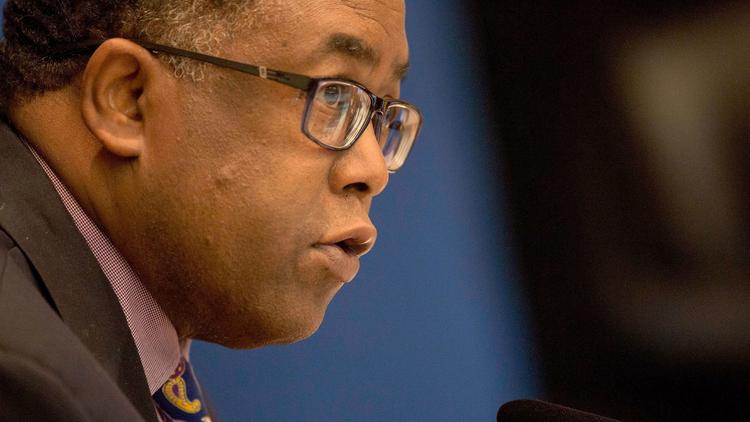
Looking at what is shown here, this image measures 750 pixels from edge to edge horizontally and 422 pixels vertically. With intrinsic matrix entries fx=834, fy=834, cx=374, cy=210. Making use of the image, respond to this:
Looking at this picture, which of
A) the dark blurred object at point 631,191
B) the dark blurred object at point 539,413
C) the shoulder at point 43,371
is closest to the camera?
the shoulder at point 43,371

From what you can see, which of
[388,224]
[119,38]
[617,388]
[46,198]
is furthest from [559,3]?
[46,198]

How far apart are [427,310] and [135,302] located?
27.6 inches

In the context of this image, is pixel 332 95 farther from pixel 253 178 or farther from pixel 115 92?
pixel 115 92

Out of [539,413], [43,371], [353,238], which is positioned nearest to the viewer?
[43,371]

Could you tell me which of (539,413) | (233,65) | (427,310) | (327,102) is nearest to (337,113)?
Result: (327,102)

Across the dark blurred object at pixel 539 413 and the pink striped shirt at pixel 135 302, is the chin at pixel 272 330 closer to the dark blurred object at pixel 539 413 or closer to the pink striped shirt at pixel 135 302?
the pink striped shirt at pixel 135 302

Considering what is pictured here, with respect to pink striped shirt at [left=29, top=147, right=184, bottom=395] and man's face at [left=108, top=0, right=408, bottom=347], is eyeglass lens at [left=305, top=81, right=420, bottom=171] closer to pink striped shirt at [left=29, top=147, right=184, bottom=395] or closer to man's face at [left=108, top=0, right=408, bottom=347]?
man's face at [left=108, top=0, right=408, bottom=347]

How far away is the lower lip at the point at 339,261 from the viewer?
2.99 feet

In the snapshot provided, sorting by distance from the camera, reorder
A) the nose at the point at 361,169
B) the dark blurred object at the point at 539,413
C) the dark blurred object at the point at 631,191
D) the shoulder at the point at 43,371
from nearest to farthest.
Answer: the shoulder at the point at 43,371 < the dark blurred object at the point at 539,413 < the nose at the point at 361,169 < the dark blurred object at the point at 631,191

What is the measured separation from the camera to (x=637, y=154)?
1471 mm

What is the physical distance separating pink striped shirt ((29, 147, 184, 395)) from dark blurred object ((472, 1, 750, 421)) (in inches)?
33.9

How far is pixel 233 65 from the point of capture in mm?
868

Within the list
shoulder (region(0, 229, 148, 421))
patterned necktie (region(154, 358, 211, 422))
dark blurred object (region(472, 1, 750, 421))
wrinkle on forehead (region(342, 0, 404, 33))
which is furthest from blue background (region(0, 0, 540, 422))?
shoulder (region(0, 229, 148, 421))

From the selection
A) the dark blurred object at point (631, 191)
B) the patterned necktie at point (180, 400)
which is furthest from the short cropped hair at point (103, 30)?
the dark blurred object at point (631, 191)
